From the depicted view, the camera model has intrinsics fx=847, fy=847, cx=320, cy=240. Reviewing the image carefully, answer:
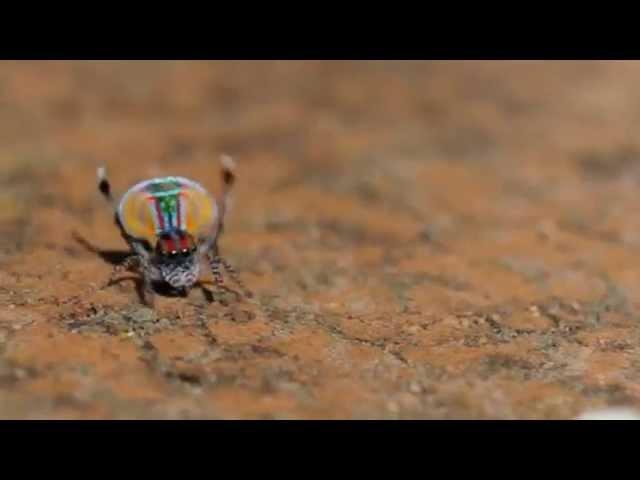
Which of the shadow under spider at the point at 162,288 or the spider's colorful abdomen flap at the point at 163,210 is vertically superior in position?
the spider's colorful abdomen flap at the point at 163,210

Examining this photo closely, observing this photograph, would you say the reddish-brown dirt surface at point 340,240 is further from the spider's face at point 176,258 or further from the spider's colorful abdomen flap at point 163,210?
the spider's colorful abdomen flap at point 163,210

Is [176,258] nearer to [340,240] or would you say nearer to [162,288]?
[162,288]

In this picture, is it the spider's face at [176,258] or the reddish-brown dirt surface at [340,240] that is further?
the spider's face at [176,258]

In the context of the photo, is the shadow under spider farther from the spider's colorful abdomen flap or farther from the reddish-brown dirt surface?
the spider's colorful abdomen flap

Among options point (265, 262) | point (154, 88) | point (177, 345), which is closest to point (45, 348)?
point (177, 345)

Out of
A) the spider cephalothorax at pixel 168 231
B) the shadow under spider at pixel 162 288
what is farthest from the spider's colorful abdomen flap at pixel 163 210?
the shadow under spider at pixel 162 288

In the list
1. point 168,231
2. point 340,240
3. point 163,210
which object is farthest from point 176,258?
point 340,240
